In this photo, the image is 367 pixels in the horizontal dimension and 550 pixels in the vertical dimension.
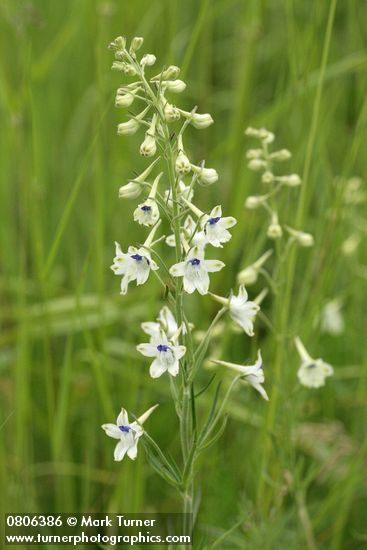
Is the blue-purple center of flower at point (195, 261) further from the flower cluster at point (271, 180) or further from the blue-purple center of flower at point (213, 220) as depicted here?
the flower cluster at point (271, 180)

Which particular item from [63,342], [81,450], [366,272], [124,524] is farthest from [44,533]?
[366,272]

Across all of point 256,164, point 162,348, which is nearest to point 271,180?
point 256,164

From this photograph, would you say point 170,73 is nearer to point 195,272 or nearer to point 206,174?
point 206,174

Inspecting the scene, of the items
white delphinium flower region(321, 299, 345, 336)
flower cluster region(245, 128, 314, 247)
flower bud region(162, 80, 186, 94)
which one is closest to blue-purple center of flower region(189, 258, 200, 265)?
flower bud region(162, 80, 186, 94)

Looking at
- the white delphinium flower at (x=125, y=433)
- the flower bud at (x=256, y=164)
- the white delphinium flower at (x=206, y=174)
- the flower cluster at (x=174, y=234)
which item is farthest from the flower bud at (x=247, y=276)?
the white delphinium flower at (x=125, y=433)

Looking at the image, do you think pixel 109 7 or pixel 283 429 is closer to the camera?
pixel 283 429

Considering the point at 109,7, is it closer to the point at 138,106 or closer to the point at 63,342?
the point at 138,106
